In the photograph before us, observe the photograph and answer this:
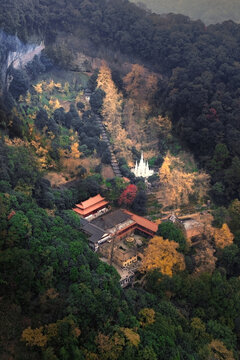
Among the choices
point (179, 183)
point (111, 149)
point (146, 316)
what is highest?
point (111, 149)

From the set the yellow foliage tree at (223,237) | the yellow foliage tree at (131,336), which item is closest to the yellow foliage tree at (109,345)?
the yellow foliage tree at (131,336)

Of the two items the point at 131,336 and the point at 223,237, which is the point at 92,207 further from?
the point at 131,336

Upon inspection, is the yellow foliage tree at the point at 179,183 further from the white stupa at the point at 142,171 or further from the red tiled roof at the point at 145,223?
the red tiled roof at the point at 145,223

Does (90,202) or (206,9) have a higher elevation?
(206,9)

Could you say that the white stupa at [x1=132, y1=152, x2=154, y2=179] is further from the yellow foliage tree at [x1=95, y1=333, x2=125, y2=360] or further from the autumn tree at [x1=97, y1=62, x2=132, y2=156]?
the yellow foliage tree at [x1=95, y1=333, x2=125, y2=360]

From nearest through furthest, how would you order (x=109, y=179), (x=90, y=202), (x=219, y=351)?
(x=219, y=351), (x=90, y=202), (x=109, y=179)

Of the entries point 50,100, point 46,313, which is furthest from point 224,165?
point 46,313

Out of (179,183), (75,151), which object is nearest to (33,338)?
(179,183)

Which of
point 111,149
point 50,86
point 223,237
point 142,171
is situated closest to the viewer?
point 223,237
